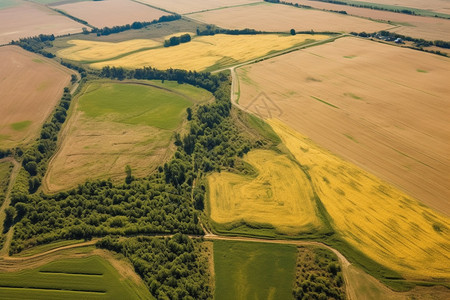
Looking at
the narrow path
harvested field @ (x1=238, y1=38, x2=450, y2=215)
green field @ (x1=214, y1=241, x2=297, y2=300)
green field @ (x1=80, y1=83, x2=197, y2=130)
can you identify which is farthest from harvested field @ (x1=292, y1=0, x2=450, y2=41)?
the narrow path

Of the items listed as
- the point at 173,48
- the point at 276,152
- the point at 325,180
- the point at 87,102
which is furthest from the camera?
the point at 173,48

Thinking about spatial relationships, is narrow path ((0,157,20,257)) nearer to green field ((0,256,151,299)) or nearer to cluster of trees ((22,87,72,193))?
cluster of trees ((22,87,72,193))

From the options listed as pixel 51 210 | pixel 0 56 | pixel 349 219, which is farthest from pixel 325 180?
pixel 0 56

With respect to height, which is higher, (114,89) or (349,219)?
(114,89)

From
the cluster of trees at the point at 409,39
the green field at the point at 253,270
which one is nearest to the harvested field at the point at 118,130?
the green field at the point at 253,270

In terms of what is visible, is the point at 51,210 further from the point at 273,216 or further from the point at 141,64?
the point at 141,64

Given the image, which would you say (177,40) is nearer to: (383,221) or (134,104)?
(134,104)

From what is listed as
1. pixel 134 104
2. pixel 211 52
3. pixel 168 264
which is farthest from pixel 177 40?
pixel 168 264
